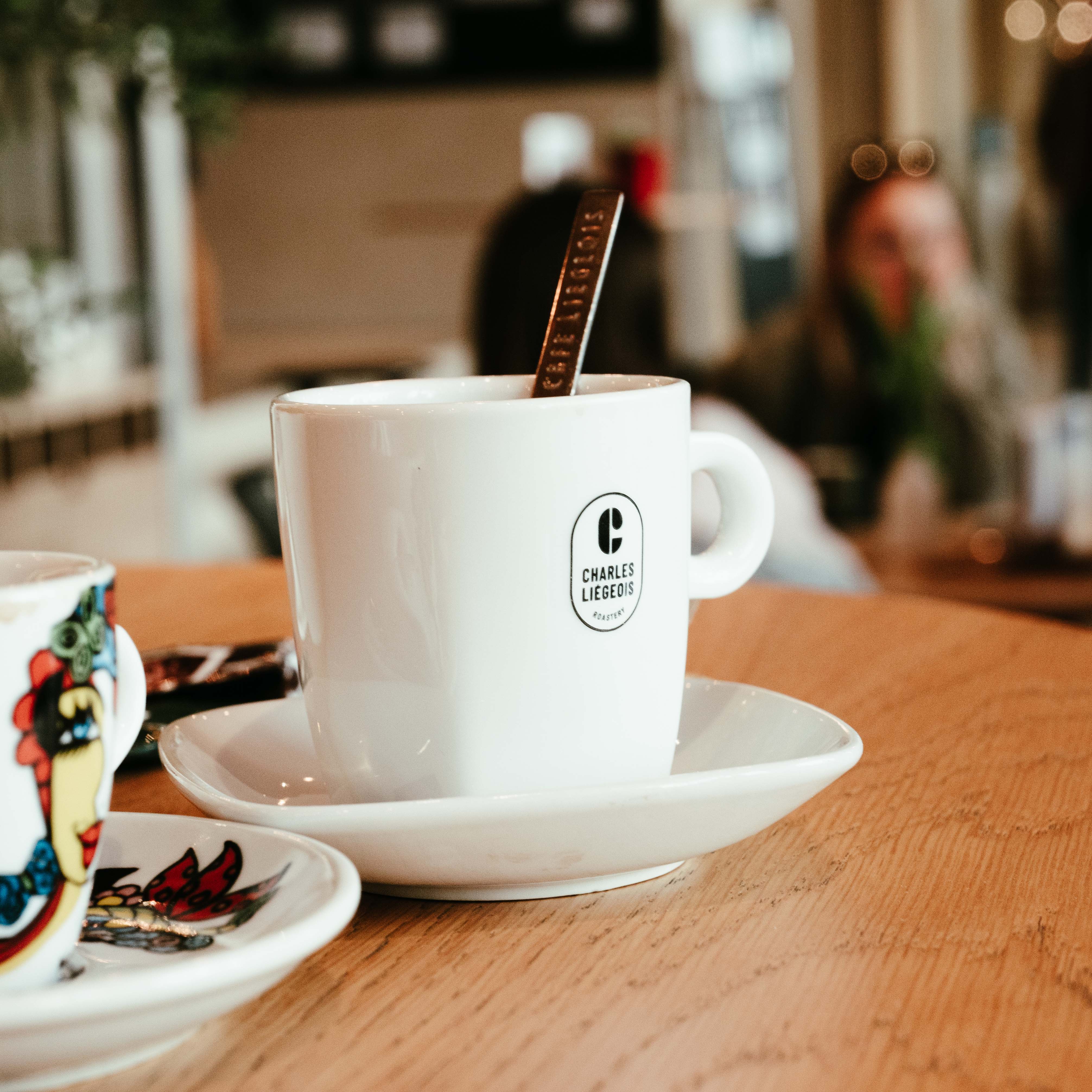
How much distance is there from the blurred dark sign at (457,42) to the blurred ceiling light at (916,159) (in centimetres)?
134

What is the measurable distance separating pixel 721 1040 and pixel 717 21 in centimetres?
488

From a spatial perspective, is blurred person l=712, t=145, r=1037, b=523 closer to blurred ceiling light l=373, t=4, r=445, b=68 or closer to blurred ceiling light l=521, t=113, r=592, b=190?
blurred ceiling light l=521, t=113, r=592, b=190

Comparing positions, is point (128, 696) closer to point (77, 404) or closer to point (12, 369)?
point (12, 369)

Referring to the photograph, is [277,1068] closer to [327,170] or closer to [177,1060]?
[177,1060]

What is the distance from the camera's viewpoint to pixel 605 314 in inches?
64.9

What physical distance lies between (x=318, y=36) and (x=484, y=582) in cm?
477

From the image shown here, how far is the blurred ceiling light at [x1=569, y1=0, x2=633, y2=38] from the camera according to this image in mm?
4520

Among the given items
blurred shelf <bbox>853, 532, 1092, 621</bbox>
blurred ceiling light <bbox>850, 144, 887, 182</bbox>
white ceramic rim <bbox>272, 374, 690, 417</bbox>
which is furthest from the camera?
blurred ceiling light <bbox>850, 144, 887, 182</bbox>

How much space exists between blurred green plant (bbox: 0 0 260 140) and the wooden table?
5.18 feet

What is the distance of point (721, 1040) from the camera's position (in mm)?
284

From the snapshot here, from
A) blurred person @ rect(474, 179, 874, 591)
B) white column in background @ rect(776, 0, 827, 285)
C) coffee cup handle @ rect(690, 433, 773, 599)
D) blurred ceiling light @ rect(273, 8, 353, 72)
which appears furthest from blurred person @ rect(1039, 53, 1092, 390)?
coffee cup handle @ rect(690, 433, 773, 599)

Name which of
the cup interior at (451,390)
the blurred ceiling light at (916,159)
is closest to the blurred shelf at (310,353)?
the blurred ceiling light at (916,159)

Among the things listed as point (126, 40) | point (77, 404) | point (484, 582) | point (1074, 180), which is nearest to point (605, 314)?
point (126, 40)

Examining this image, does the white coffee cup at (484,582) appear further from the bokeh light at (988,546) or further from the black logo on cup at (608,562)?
the bokeh light at (988,546)
